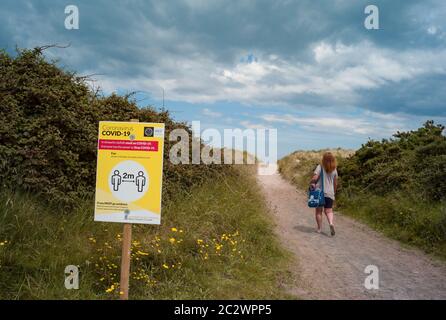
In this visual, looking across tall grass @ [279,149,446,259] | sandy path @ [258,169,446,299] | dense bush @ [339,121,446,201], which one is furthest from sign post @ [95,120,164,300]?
dense bush @ [339,121,446,201]

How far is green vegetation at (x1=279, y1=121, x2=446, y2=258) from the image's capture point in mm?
9227

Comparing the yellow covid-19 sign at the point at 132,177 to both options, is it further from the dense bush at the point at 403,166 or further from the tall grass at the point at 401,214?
the dense bush at the point at 403,166

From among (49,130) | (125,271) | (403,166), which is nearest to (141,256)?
(125,271)

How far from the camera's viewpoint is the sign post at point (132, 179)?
5195 millimetres

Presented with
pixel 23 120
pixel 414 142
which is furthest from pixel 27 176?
pixel 414 142

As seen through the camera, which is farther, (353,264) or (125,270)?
(353,264)

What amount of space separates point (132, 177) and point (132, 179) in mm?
26

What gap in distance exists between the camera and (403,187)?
38.3 feet

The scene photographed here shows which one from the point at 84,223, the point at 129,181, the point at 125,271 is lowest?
the point at 125,271

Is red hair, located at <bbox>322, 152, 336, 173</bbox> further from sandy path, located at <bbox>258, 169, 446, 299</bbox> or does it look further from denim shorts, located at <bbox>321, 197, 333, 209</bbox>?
sandy path, located at <bbox>258, 169, 446, 299</bbox>

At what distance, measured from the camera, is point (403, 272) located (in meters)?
7.10


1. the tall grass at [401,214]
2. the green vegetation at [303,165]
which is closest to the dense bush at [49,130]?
the tall grass at [401,214]

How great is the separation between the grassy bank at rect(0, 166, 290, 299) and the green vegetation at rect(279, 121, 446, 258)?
12.4ft

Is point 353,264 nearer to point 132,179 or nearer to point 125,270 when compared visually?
point 125,270
